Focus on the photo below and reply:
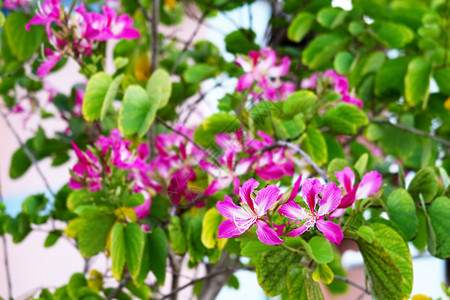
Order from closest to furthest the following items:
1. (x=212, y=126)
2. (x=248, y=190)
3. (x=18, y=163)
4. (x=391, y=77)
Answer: (x=248, y=190), (x=212, y=126), (x=391, y=77), (x=18, y=163)

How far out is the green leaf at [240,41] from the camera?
2.55ft

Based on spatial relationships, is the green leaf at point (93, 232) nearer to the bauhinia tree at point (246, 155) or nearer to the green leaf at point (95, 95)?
the bauhinia tree at point (246, 155)

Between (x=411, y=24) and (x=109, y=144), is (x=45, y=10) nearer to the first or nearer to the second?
(x=109, y=144)

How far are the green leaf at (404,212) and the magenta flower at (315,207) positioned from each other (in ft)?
0.53

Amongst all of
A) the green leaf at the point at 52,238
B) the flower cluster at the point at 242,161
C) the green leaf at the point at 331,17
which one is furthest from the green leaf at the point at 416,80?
the green leaf at the point at 52,238

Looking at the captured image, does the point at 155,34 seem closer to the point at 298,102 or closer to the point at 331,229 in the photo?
the point at 298,102

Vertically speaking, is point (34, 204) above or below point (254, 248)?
below

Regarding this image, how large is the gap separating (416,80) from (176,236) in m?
0.40

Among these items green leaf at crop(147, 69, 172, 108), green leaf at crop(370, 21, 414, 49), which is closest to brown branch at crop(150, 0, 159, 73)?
green leaf at crop(147, 69, 172, 108)

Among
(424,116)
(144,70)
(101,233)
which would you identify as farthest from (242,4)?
(101,233)

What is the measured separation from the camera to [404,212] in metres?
0.41

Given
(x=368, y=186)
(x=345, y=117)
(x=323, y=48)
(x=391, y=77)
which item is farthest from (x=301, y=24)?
(x=368, y=186)

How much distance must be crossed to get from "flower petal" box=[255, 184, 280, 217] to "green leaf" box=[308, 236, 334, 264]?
0.07 meters

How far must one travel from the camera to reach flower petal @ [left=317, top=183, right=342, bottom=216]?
0.88 feet
